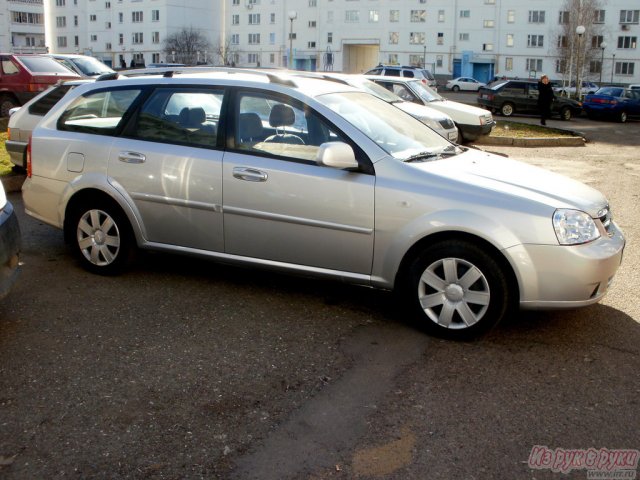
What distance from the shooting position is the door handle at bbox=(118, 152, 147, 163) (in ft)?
19.4

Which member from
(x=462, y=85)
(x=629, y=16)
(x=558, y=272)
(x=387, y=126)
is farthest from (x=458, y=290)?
(x=629, y=16)

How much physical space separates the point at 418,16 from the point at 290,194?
8633cm

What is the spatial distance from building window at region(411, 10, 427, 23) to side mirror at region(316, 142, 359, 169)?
8607 centimetres

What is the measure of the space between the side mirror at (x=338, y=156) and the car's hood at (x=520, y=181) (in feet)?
1.77

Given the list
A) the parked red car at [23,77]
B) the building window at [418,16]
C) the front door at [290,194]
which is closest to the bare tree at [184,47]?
the building window at [418,16]

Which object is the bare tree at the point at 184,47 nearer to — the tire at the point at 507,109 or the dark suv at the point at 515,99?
the dark suv at the point at 515,99

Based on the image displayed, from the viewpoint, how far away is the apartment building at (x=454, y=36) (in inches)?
3120

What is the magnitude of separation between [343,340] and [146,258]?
2.72 metres

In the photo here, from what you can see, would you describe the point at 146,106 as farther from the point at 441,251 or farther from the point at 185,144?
the point at 441,251

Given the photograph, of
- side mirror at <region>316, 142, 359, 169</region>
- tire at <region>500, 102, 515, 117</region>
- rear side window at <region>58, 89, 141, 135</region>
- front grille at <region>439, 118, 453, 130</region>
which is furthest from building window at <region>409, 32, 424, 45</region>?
side mirror at <region>316, 142, 359, 169</region>

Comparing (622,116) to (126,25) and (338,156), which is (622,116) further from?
(126,25)

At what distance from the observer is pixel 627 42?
260ft

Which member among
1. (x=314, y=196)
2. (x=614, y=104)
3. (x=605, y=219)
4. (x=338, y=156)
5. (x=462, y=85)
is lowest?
(x=605, y=219)

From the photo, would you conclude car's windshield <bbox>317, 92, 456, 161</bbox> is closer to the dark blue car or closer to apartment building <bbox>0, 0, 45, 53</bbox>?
the dark blue car
